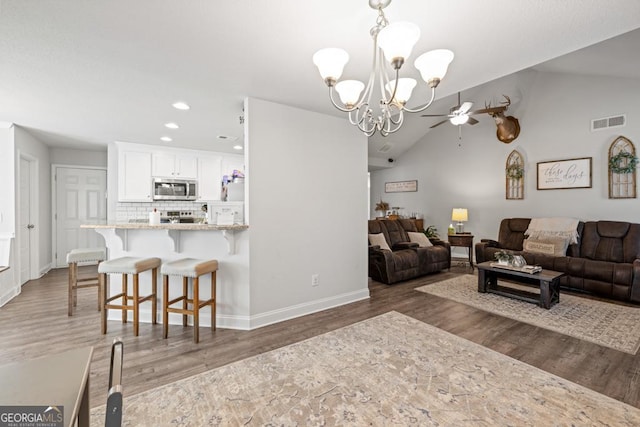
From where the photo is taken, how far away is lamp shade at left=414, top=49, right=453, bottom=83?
1.60 metres

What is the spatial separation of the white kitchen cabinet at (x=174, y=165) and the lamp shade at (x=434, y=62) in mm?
5062

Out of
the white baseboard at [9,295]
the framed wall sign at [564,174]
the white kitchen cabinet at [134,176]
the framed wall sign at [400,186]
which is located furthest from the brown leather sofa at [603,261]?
the white baseboard at [9,295]

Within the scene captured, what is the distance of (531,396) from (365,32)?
258cm

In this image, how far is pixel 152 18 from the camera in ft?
5.45

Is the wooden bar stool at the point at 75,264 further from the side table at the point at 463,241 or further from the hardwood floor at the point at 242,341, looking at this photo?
the side table at the point at 463,241

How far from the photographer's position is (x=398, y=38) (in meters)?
1.41

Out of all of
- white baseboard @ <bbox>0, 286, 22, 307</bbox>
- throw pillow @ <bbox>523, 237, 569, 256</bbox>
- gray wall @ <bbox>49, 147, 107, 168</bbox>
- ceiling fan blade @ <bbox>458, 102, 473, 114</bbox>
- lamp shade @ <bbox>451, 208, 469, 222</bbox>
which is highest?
ceiling fan blade @ <bbox>458, 102, 473, 114</bbox>

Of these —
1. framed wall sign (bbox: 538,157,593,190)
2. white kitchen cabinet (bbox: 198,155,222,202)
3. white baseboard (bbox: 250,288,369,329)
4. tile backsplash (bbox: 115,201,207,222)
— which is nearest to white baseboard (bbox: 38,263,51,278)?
tile backsplash (bbox: 115,201,207,222)

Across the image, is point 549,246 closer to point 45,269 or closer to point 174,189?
point 174,189

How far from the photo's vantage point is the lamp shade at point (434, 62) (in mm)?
1603

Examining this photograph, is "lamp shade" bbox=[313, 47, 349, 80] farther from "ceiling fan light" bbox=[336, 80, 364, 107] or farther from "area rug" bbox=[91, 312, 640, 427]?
"area rug" bbox=[91, 312, 640, 427]

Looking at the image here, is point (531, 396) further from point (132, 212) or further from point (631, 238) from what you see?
point (132, 212)

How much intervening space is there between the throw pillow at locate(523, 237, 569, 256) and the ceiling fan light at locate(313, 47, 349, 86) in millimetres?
4572

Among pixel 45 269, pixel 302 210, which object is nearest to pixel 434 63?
pixel 302 210
